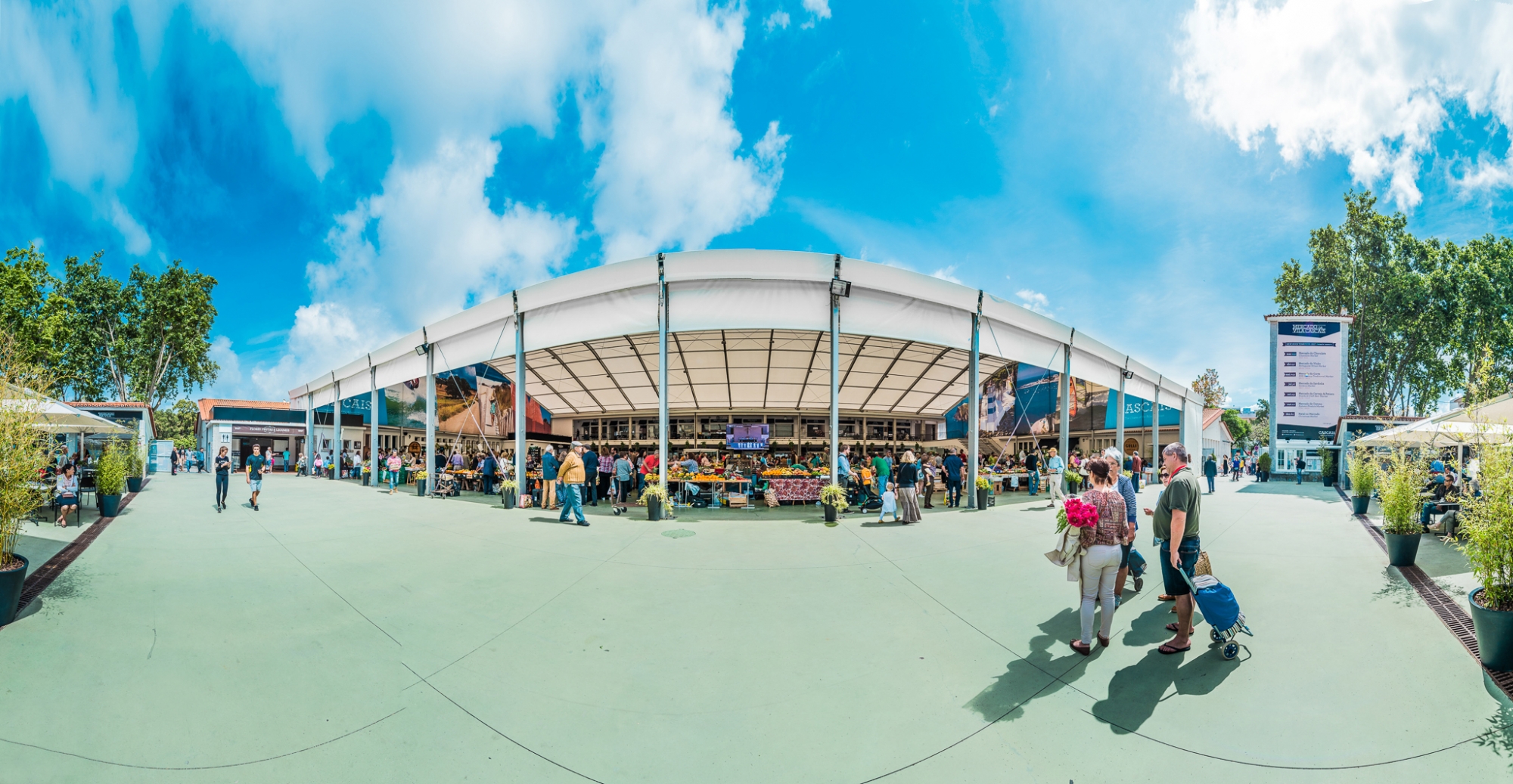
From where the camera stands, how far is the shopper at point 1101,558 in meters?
4.16

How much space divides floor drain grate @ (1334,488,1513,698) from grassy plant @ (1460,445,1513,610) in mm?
435

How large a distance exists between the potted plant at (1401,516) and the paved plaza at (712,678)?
338mm

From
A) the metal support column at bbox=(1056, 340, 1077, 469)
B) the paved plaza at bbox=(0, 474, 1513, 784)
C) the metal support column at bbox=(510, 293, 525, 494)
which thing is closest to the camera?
the paved plaza at bbox=(0, 474, 1513, 784)

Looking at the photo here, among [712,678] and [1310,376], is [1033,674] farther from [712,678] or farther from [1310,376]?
[1310,376]

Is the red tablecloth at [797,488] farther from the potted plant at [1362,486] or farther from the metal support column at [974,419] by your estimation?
the potted plant at [1362,486]

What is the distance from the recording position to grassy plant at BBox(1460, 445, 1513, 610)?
4031mm

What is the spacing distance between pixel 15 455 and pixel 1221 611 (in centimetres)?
1055

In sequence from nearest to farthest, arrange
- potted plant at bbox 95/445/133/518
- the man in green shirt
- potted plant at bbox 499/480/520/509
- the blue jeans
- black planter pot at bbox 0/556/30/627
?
the man in green shirt, black planter pot at bbox 0/556/30/627, the blue jeans, potted plant at bbox 95/445/133/518, potted plant at bbox 499/480/520/509

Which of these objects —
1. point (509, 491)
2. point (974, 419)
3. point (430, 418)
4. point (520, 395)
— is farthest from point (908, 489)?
point (430, 418)

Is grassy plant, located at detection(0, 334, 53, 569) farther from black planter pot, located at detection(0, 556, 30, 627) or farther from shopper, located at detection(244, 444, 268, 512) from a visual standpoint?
shopper, located at detection(244, 444, 268, 512)

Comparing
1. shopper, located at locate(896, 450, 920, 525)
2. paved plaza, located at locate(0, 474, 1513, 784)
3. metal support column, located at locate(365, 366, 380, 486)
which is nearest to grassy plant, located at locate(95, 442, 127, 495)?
paved plaza, located at locate(0, 474, 1513, 784)

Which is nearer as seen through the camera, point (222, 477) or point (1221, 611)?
point (1221, 611)

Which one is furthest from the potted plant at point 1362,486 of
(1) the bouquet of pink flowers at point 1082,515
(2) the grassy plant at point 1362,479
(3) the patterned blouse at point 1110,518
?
(1) the bouquet of pink flowers at point 1082,515

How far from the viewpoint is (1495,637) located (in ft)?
12.8
